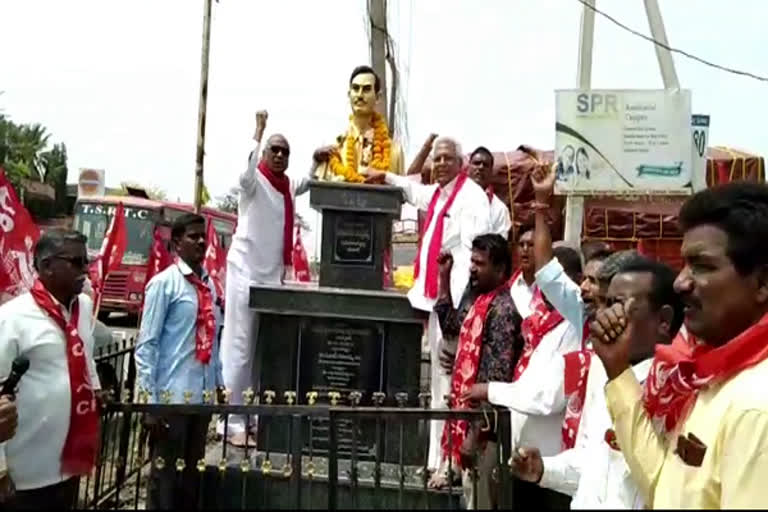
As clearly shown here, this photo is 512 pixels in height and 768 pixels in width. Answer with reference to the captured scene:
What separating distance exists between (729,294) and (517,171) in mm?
7983

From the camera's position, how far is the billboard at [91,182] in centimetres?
2086

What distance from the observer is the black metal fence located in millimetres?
3496

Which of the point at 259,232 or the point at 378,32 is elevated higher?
the point at 378,32

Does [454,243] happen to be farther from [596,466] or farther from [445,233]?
[596,466]

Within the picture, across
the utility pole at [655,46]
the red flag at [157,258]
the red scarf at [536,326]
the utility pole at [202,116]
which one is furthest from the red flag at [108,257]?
the utility pole at [202,116]

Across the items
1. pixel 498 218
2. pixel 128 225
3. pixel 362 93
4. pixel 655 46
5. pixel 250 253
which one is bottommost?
pixel 250 253

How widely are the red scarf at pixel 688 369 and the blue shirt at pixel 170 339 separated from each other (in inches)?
133

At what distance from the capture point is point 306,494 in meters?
5.09

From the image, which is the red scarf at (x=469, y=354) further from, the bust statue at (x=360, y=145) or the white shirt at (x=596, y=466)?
the bust statue at (x=360, y=145)

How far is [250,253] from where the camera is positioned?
634 cm

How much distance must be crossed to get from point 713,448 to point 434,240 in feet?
14.0

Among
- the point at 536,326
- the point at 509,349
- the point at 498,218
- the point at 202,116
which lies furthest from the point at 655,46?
the point at 202,116

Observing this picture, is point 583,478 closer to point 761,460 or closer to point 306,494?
point 761,460

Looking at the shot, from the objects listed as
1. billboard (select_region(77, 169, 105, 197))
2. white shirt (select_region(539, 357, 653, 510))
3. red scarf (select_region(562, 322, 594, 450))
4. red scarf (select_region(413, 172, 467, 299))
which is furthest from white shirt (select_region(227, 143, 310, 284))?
billboard (select_region(77, 169, 105, 197))
